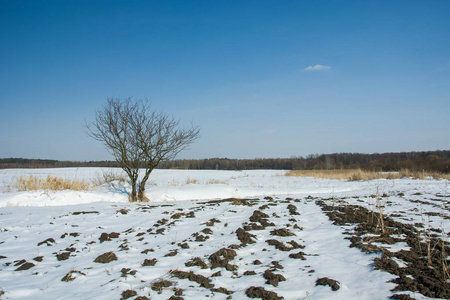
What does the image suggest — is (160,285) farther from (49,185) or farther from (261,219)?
(49,185)

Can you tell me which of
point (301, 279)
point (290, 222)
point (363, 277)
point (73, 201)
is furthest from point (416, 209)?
point (73, 201)

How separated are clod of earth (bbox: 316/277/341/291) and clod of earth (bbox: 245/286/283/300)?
0.56 metres

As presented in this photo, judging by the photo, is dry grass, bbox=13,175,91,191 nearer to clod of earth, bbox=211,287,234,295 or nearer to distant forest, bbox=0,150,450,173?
clod of earth, bbox=211,287,234,295

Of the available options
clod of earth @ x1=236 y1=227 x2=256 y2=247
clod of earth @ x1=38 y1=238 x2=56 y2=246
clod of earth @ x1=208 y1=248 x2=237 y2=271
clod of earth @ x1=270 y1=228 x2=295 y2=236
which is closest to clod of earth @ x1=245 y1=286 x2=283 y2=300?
clod of earth @ x1=208 y1=248 x2=237 y2=271

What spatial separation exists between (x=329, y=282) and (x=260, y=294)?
784 millimetres

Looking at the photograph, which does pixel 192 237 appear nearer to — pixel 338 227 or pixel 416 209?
pixel 338 227

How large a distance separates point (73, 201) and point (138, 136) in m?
3.81

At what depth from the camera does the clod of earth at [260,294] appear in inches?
106

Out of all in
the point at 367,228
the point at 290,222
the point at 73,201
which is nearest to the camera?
the point at 367,228

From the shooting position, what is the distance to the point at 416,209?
6.08m

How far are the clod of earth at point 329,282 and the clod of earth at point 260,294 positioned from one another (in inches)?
22.1

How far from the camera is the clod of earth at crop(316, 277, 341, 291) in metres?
2.85

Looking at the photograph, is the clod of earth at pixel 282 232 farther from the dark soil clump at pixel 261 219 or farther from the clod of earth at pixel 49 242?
the clod of earth at pixel 49 242

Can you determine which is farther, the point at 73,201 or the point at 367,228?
the point at 73,201
